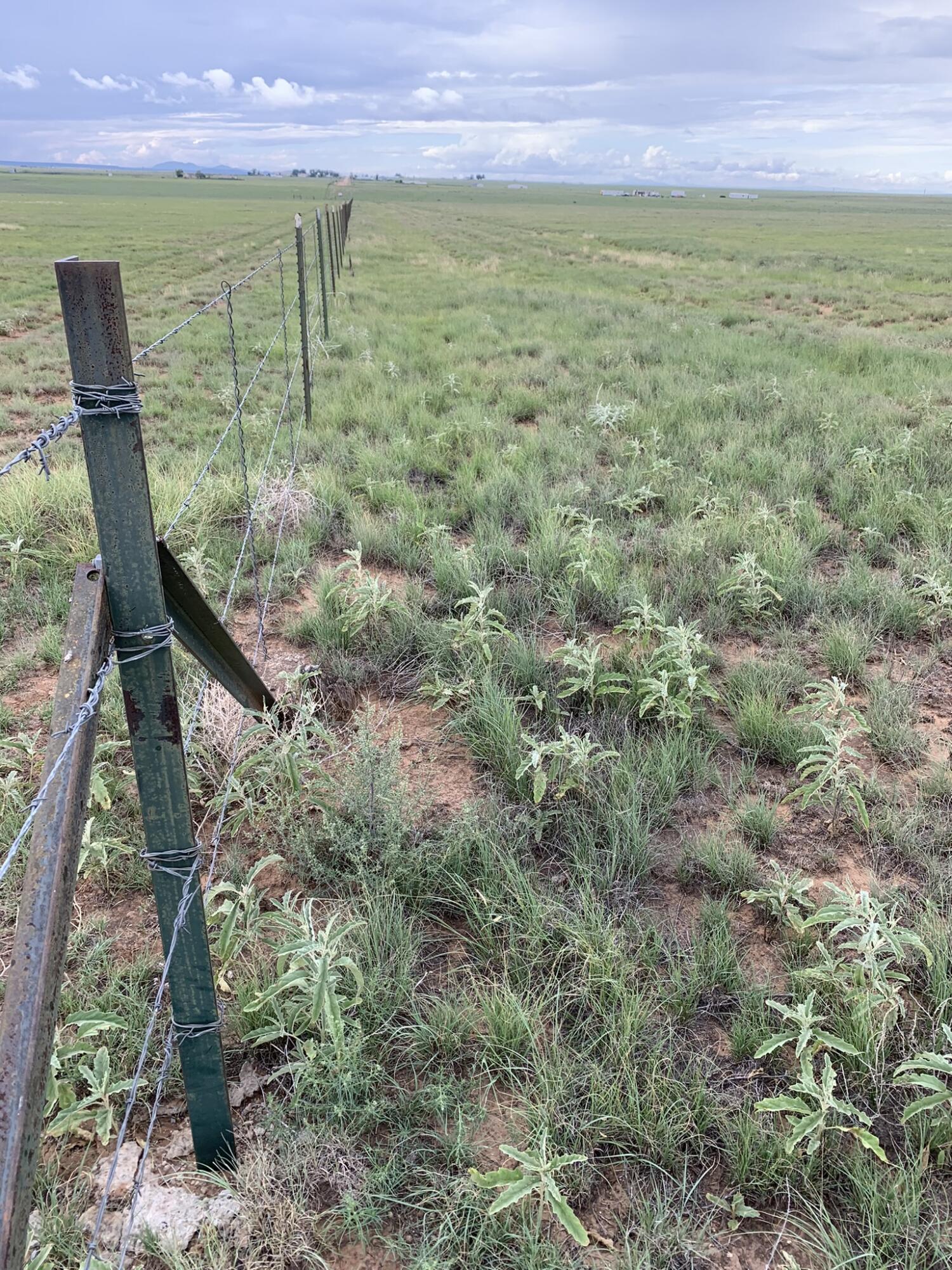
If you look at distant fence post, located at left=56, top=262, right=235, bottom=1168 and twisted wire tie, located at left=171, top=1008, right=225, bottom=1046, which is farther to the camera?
twisted wire tie, located at left=171, top=1008, right=225, bottom=1046

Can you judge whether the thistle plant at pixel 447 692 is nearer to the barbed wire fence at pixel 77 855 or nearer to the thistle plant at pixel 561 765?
Result: the thistle plant at pixel 561 765

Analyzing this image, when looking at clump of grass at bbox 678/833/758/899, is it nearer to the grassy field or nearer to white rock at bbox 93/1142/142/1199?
the grassy field

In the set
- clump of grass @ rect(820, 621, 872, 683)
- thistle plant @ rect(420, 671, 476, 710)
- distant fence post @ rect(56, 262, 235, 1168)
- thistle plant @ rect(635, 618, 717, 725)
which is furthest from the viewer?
clump of grass @ rect(820, 621, 872, 683)

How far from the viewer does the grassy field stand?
75.5 inches

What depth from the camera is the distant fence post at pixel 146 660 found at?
134 cm

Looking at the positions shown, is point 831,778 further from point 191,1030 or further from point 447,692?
point 191,1030

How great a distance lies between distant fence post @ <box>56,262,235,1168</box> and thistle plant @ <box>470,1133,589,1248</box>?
63 centimetres

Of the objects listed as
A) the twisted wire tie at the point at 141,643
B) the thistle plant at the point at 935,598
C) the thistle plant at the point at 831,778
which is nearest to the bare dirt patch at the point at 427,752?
the thistle plant at the point at 831,778

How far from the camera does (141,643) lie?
5.02ft

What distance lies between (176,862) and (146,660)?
1.44ft

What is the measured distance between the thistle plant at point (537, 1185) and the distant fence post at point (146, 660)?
2.07 feet

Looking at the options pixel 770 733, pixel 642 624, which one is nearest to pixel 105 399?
pixel 770 733

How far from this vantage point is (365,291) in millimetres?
15844

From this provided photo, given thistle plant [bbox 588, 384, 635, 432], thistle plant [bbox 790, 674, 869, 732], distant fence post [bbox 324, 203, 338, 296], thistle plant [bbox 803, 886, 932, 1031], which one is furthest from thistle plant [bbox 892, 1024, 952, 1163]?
distant fence post [bbox 324, 203, 338, 296]
